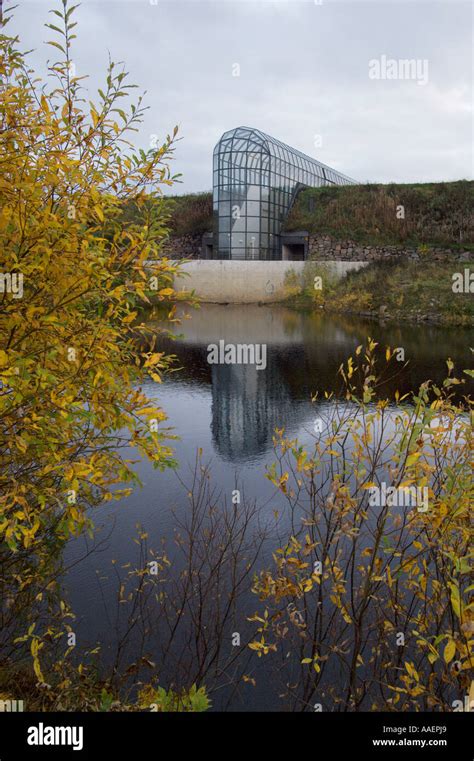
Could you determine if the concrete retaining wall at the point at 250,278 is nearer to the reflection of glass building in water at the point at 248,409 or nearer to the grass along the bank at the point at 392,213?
the grass along the bank at the point at 392,213

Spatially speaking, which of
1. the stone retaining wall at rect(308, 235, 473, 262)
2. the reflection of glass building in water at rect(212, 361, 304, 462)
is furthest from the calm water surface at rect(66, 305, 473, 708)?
the stone retaining wall at rect(308, 235, 473, 262)

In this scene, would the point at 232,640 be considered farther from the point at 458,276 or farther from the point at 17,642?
the point at 458,276

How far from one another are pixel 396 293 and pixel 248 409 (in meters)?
23.4

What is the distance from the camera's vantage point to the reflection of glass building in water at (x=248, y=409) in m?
11.6

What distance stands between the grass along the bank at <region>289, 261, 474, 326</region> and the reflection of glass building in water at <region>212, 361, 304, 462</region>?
15.6 metres

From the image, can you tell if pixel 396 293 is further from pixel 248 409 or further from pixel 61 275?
pixel 61 275

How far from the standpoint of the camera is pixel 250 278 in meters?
40.8

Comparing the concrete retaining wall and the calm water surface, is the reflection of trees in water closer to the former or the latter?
the calm water surface

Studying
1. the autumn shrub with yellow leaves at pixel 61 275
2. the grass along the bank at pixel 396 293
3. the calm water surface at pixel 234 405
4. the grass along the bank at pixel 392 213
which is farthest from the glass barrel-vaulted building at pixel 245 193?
the autumn shrub with yellow leaves at pixel 61 275

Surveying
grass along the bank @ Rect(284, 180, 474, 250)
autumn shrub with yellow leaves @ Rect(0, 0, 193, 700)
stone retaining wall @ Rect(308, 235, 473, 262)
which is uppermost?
grass along the bank @ Rect(284, 180, 474, 250)

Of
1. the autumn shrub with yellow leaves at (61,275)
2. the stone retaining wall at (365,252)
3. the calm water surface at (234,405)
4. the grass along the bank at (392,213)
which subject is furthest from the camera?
the grass along the bank at (392,213)

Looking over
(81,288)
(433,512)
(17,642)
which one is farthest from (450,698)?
(81,288)

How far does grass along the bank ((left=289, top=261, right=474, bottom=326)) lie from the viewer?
104 ft

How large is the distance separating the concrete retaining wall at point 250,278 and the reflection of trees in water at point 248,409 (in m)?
21.7
